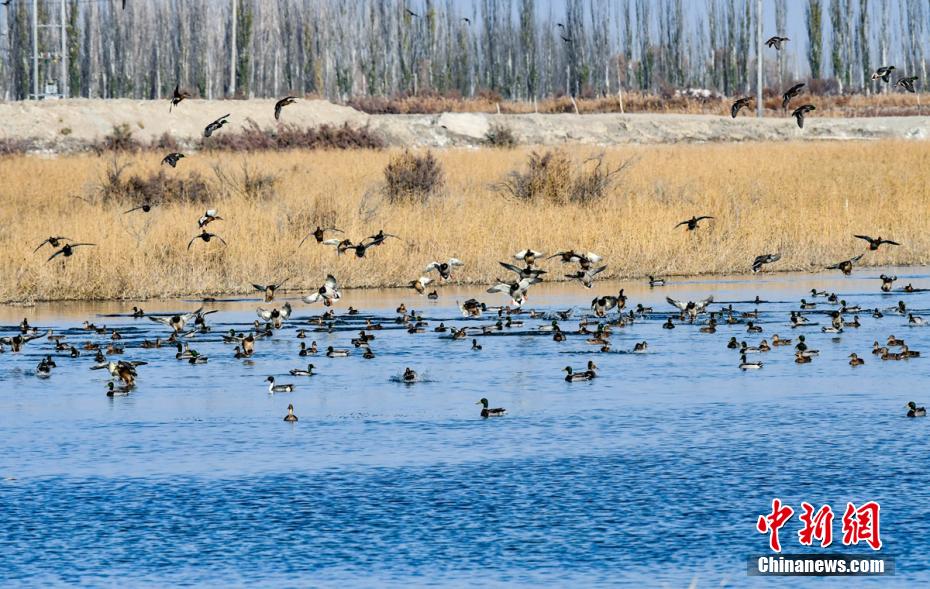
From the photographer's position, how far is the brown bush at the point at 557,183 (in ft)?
115

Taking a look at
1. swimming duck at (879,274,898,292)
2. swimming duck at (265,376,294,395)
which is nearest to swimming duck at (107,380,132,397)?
swimming duck at (265,376,294,395)

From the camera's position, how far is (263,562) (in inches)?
363

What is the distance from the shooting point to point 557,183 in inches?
1393

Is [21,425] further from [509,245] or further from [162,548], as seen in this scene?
[509,245]

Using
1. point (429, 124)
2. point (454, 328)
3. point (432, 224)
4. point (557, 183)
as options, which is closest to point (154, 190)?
point (432, 224)

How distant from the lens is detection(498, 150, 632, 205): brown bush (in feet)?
115

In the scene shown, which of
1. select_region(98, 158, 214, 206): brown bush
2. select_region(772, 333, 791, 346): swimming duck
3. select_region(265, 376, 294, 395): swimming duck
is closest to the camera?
select_region(265, 376, 294, 395): swimming duck

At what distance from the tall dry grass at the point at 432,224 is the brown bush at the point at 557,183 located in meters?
0.56

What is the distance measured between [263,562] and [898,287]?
18352 millimetres

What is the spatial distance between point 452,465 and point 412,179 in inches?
990

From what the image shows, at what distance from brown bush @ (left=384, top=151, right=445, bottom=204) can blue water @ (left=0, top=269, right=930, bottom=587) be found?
16583mm

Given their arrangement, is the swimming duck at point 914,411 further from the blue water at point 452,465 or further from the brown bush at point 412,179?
the brown bush at point 412,179

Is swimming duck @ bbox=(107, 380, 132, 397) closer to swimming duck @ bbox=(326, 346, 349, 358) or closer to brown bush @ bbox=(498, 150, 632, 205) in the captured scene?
swimming duck @ bbox=(326, 346, 349, 358)

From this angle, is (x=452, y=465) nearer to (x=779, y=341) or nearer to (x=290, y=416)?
(x=290, y=416)
